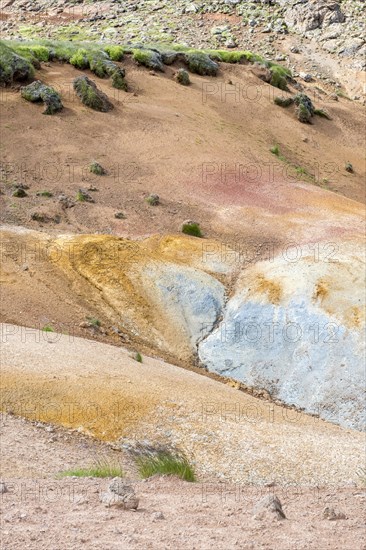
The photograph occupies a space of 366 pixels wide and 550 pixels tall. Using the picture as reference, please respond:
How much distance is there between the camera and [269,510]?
7.48 meters

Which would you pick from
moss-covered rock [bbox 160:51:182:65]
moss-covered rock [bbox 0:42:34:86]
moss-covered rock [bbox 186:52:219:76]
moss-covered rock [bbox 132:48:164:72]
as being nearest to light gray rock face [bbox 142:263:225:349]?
moss-covered rock [bbox 0:42:34:86]

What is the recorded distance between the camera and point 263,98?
41562 mm

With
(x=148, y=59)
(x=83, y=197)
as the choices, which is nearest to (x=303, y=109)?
(x=148, y=59)

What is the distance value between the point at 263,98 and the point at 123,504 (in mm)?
35973

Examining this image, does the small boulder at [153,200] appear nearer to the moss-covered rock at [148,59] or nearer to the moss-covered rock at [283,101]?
the moss-covered rock at [148,59]

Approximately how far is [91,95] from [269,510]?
93.1 feet

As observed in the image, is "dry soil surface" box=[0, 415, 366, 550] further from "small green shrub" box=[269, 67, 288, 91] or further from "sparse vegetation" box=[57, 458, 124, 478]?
"small green shrub" box=[269, 67, 288, 91]

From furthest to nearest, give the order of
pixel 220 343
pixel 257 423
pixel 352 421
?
pixel 220 343 < pixel 352 421 < pixel 257 423

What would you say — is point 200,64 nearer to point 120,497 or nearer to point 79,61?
point 79,61

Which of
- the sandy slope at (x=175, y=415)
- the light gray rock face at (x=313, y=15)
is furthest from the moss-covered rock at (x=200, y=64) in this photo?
the sandy slope at (x=175, y=415)

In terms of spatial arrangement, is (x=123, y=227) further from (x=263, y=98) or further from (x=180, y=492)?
(x=263, y=98)

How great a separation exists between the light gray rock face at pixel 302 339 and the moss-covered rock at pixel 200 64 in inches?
935

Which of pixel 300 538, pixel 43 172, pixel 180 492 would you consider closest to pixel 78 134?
pixel 43 172

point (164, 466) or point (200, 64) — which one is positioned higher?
point (164, 466)
